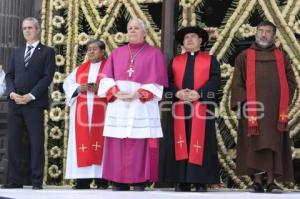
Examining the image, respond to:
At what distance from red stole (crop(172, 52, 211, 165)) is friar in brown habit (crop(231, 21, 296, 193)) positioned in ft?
1.12

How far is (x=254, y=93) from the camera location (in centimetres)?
862

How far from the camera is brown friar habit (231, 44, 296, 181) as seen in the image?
849 cm

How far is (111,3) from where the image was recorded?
1057 centimetres

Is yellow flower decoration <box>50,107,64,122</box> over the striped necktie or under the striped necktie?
under

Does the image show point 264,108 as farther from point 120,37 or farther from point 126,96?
point 120,37

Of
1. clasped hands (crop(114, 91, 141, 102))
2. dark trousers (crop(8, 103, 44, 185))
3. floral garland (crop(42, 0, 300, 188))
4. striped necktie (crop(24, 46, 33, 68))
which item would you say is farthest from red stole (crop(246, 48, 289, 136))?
striped necktie (crop(24, 46, 33, 68))

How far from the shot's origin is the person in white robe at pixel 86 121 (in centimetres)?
932

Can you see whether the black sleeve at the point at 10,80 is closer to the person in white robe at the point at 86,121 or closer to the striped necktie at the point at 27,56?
the striped necktie at the point at 27,56

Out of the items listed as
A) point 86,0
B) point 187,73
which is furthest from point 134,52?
point 86,0

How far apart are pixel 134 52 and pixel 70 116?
1235 millimetres

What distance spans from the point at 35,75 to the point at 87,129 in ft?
2.78

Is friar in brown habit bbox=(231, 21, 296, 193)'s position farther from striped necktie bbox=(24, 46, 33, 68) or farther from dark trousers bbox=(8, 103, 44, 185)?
striped necktie bbox=(24, 46, 33, 68)

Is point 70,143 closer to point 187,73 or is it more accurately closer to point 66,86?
point 66,86

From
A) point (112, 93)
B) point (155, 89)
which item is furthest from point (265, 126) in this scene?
point (112, 93)
